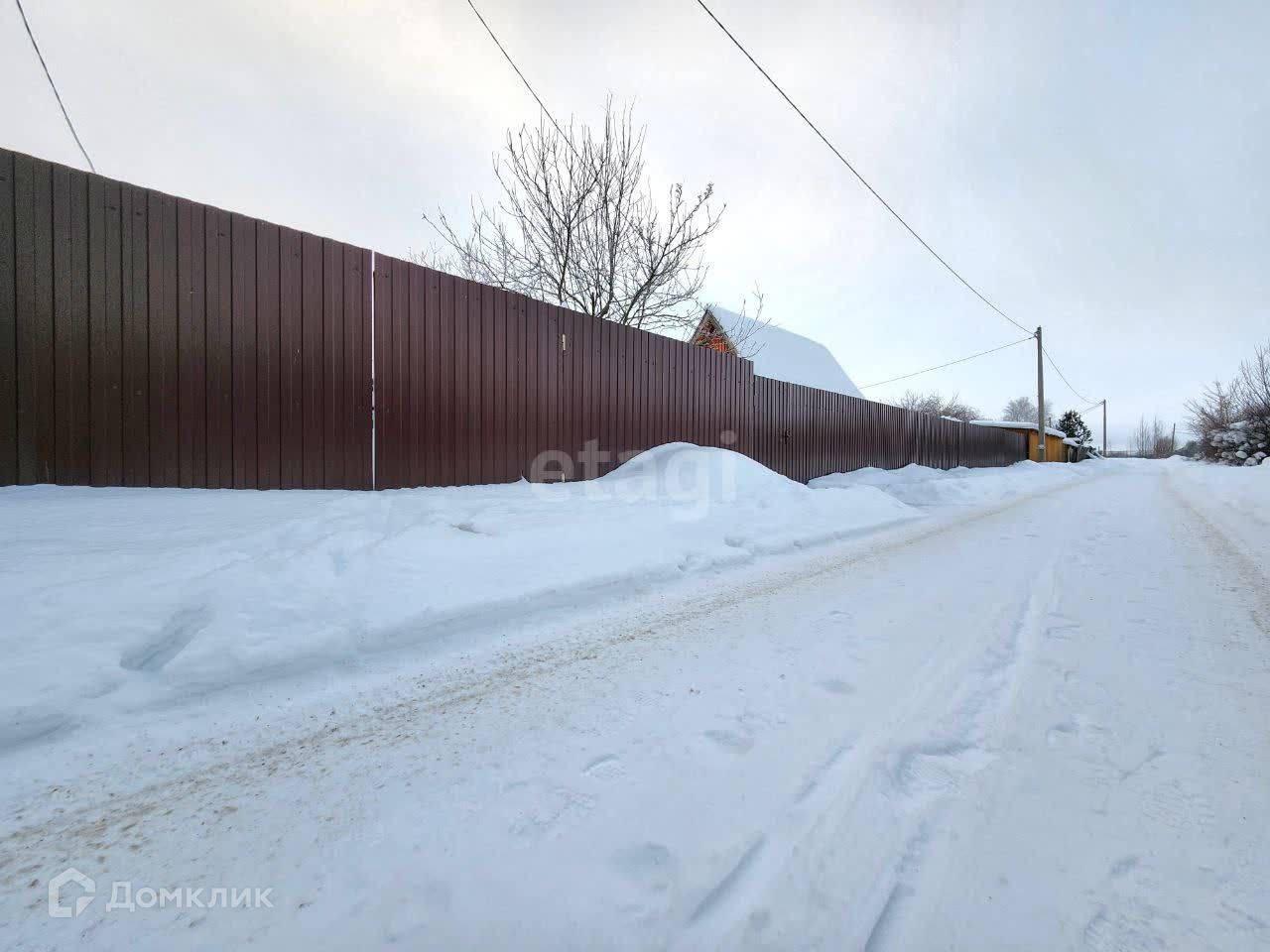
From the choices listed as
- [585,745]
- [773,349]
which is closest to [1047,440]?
[773,349]

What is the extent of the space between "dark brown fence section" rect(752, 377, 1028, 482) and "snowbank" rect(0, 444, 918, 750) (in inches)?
222

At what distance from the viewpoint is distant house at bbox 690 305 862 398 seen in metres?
19.2

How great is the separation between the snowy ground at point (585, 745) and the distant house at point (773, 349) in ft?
47.5

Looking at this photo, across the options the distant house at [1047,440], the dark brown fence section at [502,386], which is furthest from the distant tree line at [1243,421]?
the dark brown fence section at [502,386]

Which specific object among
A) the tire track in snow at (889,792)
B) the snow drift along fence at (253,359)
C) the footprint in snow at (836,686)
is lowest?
the tire track in snow at (889,792)

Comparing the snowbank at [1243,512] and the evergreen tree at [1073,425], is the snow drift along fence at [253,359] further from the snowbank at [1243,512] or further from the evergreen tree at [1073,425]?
the evergreen tree at [1073,425]

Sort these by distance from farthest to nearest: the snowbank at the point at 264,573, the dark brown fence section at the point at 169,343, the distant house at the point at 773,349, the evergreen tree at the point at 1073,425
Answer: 1. the evergreen tree at the point at 1073,425
2. the distant house at the point at 773,349
3. the dark brown fence section at the point at 169,343
4. the snowbank at the point at 264,573

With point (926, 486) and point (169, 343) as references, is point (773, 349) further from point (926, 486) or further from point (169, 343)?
point (169, 343)

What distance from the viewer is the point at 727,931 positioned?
3.89 ft

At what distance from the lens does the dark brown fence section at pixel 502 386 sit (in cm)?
521

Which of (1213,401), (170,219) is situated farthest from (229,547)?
(1213,401)

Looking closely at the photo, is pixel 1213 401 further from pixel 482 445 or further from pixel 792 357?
pixel 482 445

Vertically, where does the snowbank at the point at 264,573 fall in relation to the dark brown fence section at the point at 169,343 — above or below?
below

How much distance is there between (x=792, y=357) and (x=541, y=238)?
597 inches
